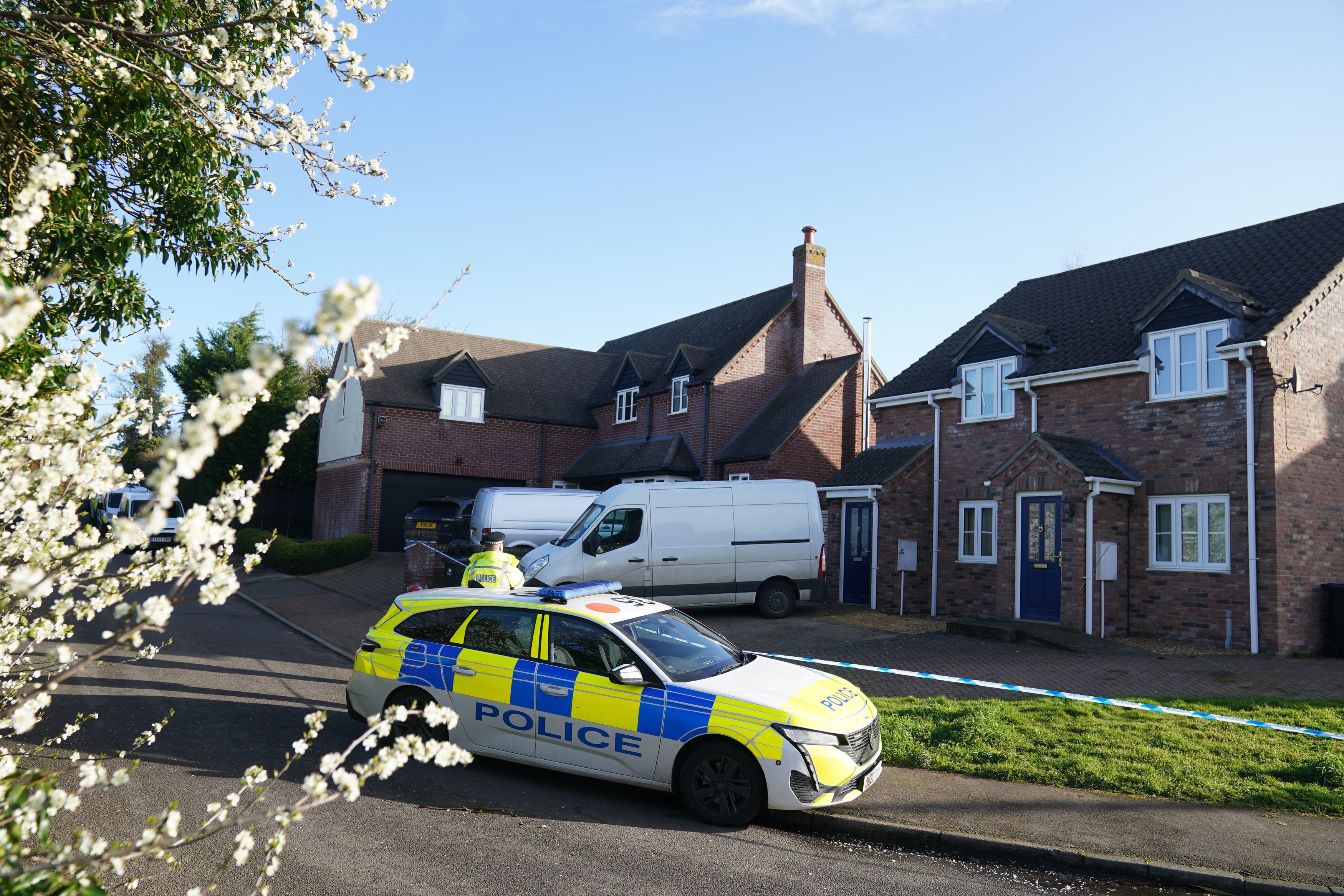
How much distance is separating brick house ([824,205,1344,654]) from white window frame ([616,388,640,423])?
36.1 feet

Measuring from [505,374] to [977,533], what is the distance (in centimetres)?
1838

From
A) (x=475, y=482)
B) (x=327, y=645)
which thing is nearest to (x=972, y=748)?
(x=327, y=645)

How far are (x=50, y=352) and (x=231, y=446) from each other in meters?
27.0

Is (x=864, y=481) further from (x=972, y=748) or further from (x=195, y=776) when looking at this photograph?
(x=195, y=776)

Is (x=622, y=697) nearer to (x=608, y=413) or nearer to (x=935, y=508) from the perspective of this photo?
(x=935, y=508)

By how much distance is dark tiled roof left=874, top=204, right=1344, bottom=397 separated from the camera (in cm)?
1528

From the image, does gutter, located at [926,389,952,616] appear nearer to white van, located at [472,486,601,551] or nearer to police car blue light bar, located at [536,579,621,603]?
white van, located at [472,486,601,551]

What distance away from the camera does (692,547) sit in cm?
1623

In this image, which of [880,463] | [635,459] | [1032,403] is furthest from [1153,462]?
[635,459]

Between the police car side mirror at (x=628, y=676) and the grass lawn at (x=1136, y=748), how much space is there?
2527 mm

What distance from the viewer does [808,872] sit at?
545 centimetres

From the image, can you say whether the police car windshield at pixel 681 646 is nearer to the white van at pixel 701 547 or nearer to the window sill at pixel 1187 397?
the white van at pixel 701 547

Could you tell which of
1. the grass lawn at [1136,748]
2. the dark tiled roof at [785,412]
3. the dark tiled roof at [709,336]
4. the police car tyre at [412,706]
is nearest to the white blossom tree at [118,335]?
the police car tyre at [412,706]

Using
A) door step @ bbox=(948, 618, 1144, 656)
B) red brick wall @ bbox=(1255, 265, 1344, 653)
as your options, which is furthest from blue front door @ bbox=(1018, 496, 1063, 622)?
red brick wall @ bbox=(1255, 265, 1344, 653)
